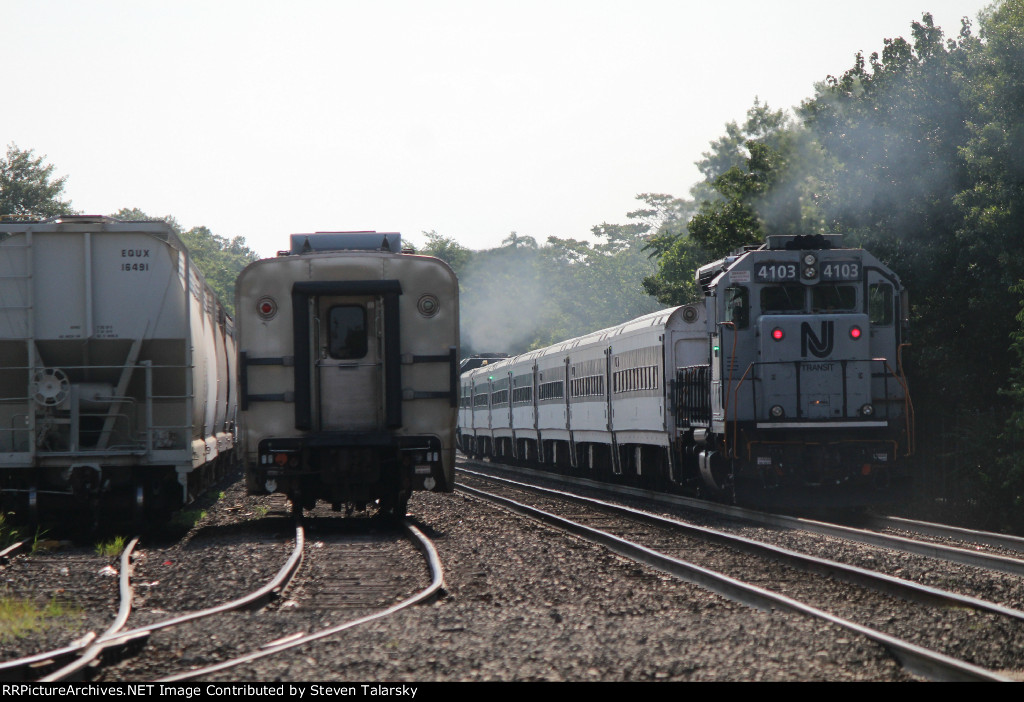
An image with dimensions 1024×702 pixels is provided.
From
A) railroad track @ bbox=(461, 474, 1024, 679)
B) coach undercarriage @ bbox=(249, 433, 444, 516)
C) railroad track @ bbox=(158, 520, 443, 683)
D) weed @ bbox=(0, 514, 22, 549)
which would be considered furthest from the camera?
coach undercarriage @ bbox=(249, 433, 444, 516)

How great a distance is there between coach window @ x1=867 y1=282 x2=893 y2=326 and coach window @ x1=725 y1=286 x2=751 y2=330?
1.74m

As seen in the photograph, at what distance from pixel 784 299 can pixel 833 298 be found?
69cm

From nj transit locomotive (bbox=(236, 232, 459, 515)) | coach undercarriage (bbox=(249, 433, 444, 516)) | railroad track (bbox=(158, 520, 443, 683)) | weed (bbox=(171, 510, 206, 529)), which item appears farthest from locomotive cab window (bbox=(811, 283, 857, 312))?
weed (bbox=(171, 510, 206, 529))

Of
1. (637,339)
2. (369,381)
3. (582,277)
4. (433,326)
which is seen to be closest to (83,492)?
(369,381)

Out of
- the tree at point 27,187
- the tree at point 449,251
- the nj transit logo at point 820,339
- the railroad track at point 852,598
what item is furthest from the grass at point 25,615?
the tree at point 449,251

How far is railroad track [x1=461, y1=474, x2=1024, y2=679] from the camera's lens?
21.1 feet

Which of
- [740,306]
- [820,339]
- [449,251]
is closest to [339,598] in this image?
[740,306]

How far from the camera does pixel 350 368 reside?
1357 centimetres

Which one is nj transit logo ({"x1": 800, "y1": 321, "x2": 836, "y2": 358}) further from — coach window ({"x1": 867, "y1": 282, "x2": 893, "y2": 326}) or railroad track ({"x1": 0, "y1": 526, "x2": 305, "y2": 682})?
railroad track ({"x1": 0, "y1": 526, "x2": 305, "y2": 682})

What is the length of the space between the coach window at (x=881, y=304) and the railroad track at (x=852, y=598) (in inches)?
186

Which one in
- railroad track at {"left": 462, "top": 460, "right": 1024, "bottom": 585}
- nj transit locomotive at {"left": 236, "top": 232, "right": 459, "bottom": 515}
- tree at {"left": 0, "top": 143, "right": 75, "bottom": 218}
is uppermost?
tree at {"left": 0, "top": 143, "right": 75, "bottom": 218}

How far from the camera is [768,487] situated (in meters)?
16.0

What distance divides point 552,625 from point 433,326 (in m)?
6.41

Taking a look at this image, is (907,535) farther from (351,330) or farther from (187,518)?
(187,518)
